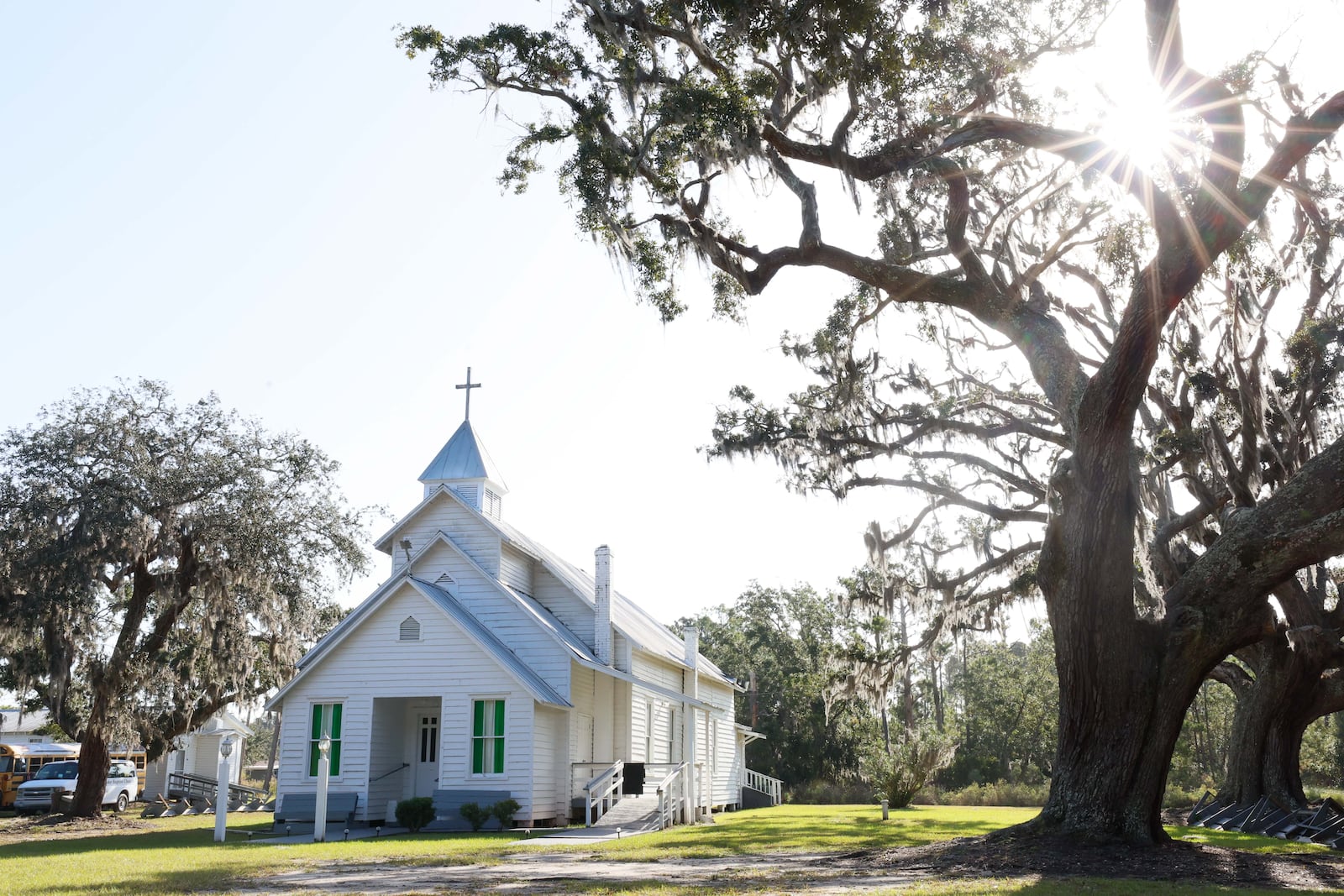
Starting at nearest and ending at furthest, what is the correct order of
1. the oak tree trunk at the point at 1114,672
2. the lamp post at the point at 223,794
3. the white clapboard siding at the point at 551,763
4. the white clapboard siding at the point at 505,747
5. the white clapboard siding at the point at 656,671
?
the oak tree trunk at the point at 1114,672
the lamp post at the point at 223,794
the white clapboard siding at the point at 505,747
the white clapboard siding at the point at 551,763
the white clapboard siding at the point at 656,671

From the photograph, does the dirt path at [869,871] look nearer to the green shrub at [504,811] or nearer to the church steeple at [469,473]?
the green shrub at [504,811]

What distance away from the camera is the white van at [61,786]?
1164 inches

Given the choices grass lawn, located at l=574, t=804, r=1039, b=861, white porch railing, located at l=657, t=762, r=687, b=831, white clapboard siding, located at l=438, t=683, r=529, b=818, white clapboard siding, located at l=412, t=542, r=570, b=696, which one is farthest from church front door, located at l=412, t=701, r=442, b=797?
grass lawn, located at l=574, t=804, r=1039, b=861

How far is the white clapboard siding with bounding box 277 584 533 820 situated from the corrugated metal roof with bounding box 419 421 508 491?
4.37 m

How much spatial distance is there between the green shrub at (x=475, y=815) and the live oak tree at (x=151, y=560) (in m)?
7.75

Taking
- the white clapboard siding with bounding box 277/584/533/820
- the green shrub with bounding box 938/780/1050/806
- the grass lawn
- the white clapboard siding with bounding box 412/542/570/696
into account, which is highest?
the white clapboard siding with bounding box 412/542/570/696

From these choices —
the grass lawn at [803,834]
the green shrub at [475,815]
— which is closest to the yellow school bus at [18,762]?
the green shrub at [475,815]

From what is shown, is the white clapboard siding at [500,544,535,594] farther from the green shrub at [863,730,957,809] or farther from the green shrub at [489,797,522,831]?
the green shrub at [863,730,957,809]

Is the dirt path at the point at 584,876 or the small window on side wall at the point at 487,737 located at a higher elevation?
the small window on side wall at the point at 487,737

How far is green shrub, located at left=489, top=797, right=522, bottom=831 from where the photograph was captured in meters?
20.0

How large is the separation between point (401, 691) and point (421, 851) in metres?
7.26

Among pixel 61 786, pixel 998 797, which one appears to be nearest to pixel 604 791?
pixel 61 786

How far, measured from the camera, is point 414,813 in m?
19.8

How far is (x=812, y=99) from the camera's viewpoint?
550 inches
